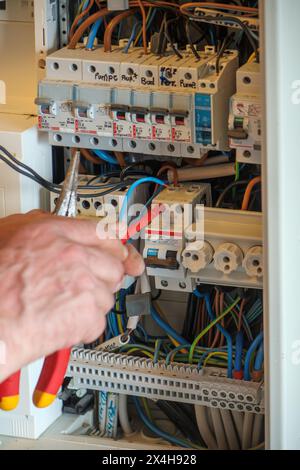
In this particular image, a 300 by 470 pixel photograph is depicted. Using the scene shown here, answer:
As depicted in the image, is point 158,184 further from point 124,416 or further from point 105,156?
point 124,416

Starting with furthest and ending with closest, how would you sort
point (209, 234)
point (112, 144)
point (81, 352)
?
point (81, 352) < point (112, 144) < point (209, 234)

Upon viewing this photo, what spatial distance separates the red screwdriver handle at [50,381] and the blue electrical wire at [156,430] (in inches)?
39.5

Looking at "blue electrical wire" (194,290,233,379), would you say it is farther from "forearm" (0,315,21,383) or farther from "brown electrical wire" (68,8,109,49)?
"forearm" (0,315,21,383)

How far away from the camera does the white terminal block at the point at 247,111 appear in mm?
2127

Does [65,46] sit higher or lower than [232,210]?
higher

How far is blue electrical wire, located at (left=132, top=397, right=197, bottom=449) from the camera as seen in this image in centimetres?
249

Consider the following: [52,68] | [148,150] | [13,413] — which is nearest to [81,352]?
[13,413]

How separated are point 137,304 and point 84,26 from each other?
65 cm

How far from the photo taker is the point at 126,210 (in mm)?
2287

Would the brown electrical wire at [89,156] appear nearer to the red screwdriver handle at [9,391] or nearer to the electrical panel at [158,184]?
the electrical panel at [158,184]

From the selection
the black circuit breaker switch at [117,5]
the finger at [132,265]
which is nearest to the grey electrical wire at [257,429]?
the black circuit breaker switch at [117,5]

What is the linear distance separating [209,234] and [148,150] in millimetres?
256
